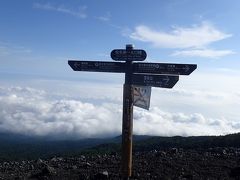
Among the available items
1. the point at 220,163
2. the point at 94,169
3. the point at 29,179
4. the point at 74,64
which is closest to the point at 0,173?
the point at 29,179

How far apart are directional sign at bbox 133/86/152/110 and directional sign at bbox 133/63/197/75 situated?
0.65 metres

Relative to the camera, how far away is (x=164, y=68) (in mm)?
17859

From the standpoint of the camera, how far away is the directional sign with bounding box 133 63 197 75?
17.6m

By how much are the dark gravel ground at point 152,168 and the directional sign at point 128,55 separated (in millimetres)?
4515

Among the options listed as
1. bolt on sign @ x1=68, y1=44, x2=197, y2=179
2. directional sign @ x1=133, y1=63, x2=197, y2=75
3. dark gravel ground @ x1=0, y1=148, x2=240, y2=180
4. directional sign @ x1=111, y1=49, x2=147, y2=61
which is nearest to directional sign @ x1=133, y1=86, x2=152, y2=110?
bolt on sign @ x1=68, y1=44, x2=197, y2=179

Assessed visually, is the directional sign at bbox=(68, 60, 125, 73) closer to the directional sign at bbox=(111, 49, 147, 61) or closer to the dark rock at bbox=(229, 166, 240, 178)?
the directional sign at bbox=(111, 49, 147, 61)

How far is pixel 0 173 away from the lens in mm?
22016

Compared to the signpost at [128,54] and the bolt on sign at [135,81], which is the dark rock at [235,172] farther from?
the signpost at [128,54]

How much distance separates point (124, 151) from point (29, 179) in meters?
4.34

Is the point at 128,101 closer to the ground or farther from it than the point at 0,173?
farther from it

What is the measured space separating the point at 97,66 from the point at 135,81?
1.71m

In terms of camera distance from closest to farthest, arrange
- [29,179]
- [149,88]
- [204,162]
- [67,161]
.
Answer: [149,88] → [29,179] → [204,162] → [67,161]

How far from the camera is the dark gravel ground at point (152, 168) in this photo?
18656mm

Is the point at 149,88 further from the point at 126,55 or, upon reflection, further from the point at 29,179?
the point at 29,179
